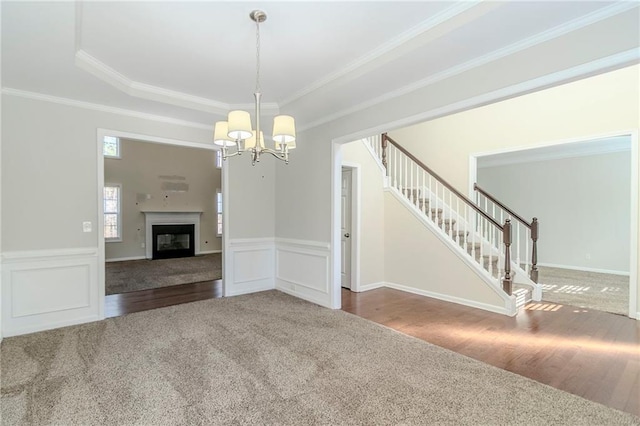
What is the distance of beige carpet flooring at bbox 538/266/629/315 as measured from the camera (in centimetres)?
462

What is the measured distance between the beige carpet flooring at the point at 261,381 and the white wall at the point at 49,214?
1.18ft

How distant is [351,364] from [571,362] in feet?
6.71

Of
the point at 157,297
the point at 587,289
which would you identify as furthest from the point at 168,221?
the point at 587,289

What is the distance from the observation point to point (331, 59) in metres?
3.16

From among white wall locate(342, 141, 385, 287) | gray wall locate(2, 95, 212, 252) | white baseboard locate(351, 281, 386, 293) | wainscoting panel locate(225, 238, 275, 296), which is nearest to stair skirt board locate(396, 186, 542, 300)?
white wall locate(342, 141, 385, 287)

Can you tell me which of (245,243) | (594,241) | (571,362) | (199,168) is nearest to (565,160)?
(594,241)

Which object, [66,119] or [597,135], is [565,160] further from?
[66,119]

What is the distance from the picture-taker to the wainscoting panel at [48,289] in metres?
3.44

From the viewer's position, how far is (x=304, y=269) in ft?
16.1

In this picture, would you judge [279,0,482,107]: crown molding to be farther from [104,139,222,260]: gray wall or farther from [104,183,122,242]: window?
[104,183,122,242]: window

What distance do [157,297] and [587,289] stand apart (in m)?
7.53

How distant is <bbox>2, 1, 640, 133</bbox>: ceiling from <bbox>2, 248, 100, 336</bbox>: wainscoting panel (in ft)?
6.32

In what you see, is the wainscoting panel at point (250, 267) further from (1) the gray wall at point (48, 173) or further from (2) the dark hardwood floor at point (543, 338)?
(1) the gray wall at point (48, 173)

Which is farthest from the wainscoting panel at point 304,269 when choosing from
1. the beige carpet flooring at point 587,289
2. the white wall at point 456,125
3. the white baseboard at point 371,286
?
the beige carpet flooring at point 587,289
